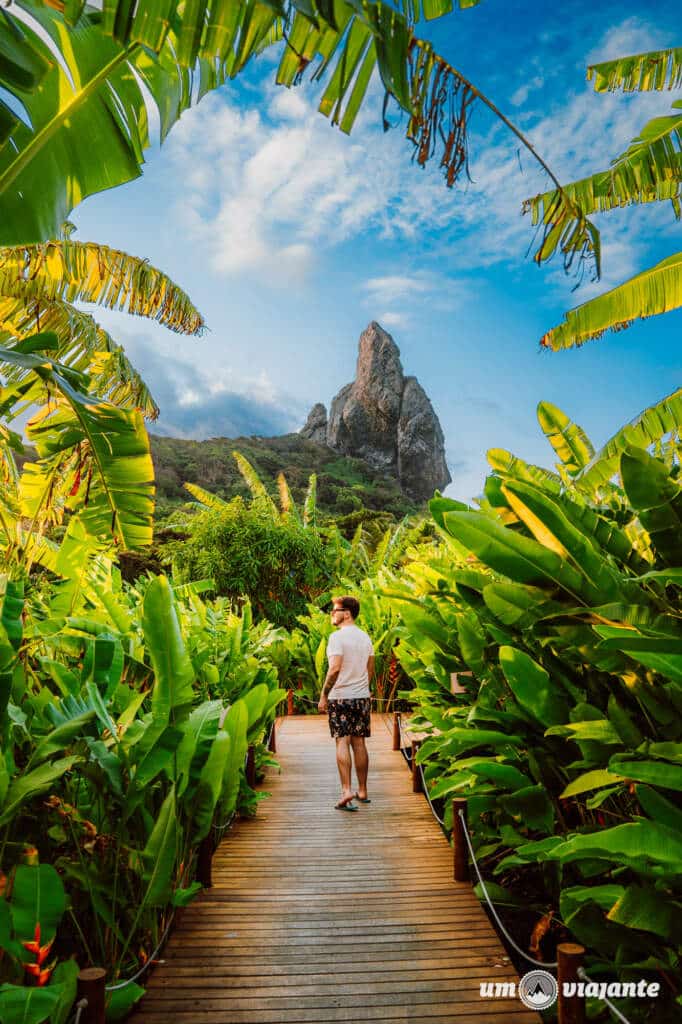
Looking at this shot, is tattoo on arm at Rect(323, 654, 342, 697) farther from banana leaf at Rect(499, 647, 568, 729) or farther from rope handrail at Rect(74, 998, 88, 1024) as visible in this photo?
rope handrail at Rect(74, 998, 88, 1024)

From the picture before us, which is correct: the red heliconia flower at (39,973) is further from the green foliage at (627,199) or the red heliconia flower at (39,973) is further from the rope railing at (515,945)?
the green foliage at (627,199)

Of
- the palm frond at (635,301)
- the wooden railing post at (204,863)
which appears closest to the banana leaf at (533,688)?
the wooden railing post at (204,863)

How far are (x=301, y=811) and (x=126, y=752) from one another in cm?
292

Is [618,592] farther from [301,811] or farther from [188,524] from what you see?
[188,524]

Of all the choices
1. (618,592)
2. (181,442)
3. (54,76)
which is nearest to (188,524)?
(54,76)

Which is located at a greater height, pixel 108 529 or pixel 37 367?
pixel 37 367

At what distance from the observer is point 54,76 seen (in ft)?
10.6

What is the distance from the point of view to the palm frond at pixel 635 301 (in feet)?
17.2

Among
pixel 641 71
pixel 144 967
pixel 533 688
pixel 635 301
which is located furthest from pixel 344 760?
pixel 641 71

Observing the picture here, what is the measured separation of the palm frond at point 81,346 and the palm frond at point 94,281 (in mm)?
187

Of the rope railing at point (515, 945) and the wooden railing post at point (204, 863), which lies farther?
the wooden railing post at point (204, 863)

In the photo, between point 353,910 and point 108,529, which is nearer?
point 353,910

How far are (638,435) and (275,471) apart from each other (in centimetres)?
3973

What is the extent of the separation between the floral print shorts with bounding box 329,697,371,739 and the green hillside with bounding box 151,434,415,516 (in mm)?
21556
